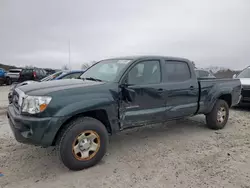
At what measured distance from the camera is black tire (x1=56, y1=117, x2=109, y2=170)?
10.3 feet

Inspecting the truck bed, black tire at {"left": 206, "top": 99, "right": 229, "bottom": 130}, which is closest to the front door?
the truck bed

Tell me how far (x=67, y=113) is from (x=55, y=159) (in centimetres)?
113

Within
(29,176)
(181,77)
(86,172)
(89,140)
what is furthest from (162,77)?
(29,176)

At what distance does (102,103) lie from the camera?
11.3 feet

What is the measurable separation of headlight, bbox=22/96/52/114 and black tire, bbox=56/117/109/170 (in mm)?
483

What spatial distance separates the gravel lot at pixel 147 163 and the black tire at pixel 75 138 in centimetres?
13

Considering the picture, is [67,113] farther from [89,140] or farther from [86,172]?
[86,172]

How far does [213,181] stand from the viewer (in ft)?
9.98

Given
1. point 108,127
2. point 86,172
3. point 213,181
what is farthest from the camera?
point 108,127

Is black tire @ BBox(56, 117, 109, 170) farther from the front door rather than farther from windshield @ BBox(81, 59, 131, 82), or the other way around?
windshield @ BBox(81, 59, 131, 82)

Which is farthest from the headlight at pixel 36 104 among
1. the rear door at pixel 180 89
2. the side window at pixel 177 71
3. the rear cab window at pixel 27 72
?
the rear cab window at pixel 27 72

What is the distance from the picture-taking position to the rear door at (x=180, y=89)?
4434 millimetres

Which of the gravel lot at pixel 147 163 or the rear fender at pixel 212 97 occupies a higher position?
the rear fender at pixel 212 97

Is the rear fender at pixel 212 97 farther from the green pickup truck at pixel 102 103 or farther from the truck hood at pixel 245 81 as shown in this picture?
the truck hood at pixel 245 81
